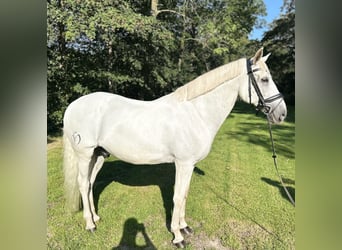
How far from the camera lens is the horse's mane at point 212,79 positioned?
2.16 metres

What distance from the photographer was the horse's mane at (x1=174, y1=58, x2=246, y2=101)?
7.09ft

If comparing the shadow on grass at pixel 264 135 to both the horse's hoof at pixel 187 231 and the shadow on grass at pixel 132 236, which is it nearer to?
the horse's hoof at pixel 187 231

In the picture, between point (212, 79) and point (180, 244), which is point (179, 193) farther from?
point (212, 79)

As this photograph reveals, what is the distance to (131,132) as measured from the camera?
2236 mm

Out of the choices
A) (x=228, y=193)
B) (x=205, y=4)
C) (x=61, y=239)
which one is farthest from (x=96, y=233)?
(x=205, y=4)

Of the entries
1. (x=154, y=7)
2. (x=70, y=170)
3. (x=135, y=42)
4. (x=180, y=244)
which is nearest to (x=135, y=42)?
(x=135, y=42)

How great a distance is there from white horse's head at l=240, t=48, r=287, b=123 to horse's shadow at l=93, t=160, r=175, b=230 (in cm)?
164

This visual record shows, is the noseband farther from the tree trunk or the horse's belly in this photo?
the tree trunk

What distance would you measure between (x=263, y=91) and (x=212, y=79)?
451mm

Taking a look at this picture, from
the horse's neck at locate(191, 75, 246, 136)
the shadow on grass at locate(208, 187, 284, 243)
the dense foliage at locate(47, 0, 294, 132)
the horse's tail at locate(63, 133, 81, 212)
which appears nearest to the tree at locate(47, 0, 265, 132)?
the dense foliage at locate(47, 0, 294, 132)

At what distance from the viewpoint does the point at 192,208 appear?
301 centimetres

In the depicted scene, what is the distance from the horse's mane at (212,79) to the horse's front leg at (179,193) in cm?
64
